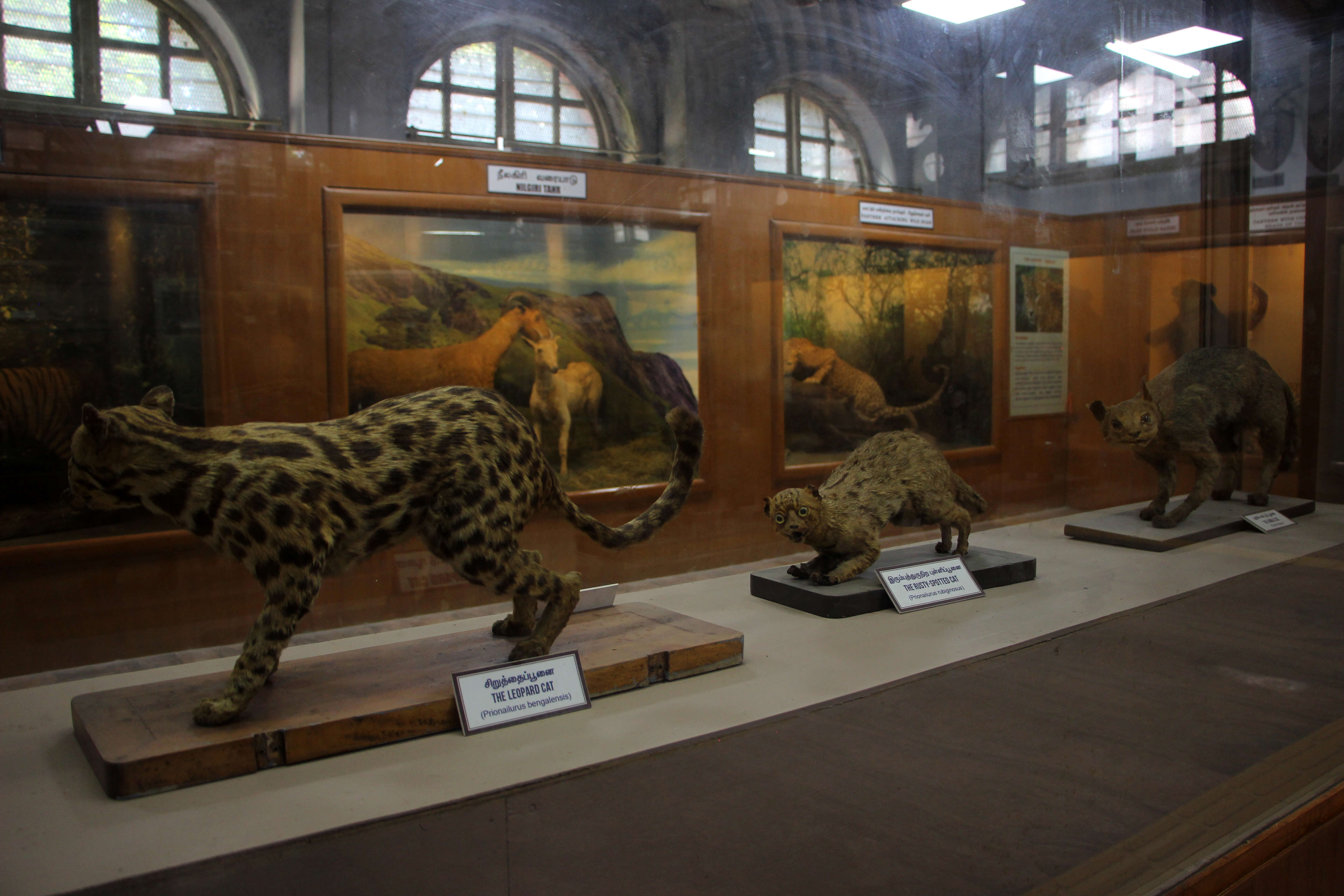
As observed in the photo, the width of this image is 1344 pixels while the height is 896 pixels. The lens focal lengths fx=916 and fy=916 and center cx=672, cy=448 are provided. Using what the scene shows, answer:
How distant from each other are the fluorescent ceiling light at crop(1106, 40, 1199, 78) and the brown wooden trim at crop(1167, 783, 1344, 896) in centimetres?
370

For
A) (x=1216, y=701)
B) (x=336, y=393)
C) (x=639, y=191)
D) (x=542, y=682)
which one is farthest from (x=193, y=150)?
(x=1216, y=701)

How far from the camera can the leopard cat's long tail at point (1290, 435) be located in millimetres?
4465

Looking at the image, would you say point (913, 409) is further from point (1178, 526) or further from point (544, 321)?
point (544, 321)

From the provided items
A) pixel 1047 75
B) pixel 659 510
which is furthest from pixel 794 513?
pixel 1047 75

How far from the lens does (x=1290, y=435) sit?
4.55 m

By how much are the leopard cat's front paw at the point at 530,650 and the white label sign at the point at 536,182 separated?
61.7 inches

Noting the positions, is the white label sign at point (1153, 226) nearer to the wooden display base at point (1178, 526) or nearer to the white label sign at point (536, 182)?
the wooden display base at point (1178, 526)

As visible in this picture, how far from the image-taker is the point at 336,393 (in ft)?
9.25

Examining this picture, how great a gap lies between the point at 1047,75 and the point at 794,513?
285 centimetres

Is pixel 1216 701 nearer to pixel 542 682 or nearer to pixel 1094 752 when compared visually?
pixel 1094 752

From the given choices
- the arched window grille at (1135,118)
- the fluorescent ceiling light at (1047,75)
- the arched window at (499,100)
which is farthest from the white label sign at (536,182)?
the fluorescent ceiling light at (1047,75)

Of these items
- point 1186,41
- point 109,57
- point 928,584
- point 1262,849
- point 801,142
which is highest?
point 1186,41

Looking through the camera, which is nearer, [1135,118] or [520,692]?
[520,692]

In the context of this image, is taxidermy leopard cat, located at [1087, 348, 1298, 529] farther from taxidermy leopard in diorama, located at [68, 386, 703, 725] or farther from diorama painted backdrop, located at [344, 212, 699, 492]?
taxidermy leopard in diorama, located at [68, 386, 703, 725]
